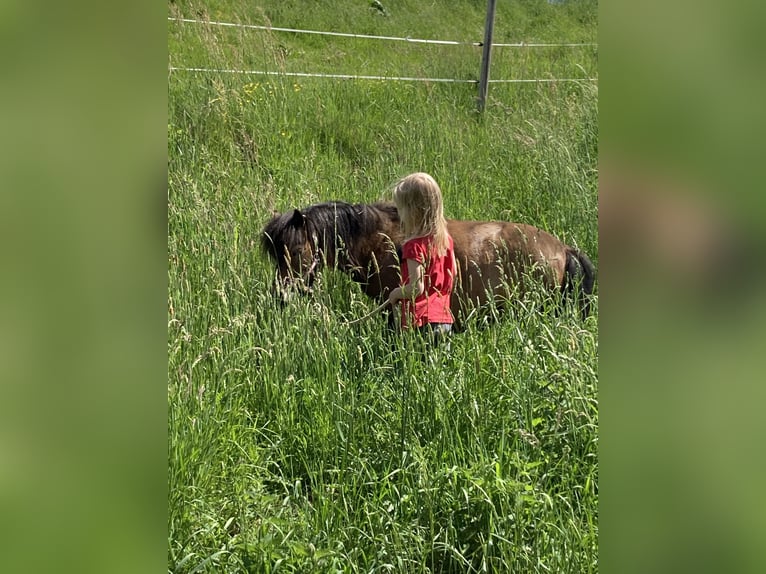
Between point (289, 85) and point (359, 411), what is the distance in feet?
15.9

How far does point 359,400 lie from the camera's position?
7.87 ft

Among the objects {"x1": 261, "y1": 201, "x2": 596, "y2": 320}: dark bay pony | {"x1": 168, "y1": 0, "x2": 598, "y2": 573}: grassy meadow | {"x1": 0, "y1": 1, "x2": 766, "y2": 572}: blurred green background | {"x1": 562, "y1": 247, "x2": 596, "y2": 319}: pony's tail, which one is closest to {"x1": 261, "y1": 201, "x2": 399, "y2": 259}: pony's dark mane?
{"x1": 261, "y1": 201, "x2": 596, "y2": 320}: dark bay pony

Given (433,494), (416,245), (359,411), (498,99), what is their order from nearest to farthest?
(433,494), (359,411), (416,245), (498,99)

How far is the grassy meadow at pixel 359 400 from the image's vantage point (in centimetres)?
169

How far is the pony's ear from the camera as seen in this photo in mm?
3359

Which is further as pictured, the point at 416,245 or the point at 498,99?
the point at 498,99

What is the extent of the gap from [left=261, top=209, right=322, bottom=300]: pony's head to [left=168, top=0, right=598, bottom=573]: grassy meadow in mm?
133

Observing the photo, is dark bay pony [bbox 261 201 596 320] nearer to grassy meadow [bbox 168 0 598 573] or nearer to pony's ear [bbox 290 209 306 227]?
pony's ear [bbox 290 209 306 227]

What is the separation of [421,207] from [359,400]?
1.15 metres

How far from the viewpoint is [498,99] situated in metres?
7.13
